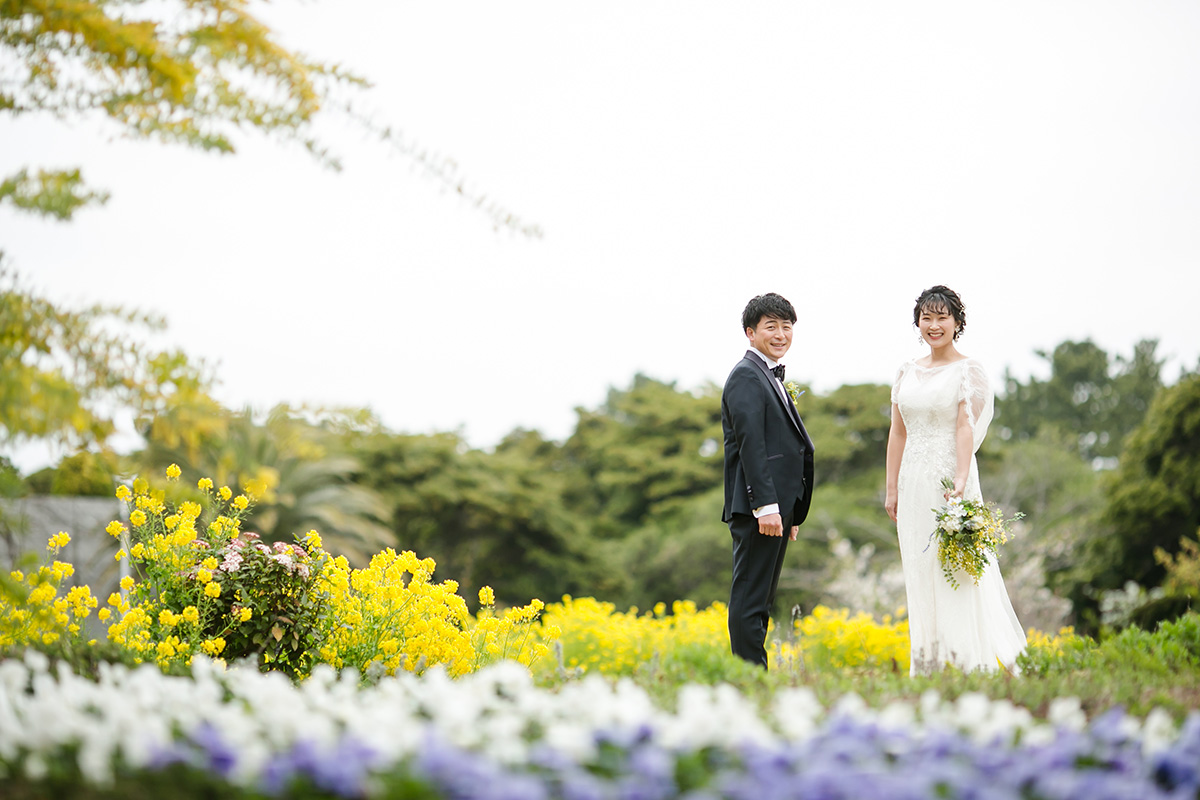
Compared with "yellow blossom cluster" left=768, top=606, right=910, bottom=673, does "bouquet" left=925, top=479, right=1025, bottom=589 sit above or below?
above

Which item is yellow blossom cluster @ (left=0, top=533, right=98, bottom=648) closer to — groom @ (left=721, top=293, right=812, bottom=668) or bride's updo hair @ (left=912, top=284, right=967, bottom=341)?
groom @ (left=721, top=293, right=812, bottom=668)

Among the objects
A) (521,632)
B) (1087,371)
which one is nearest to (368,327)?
(521,632)

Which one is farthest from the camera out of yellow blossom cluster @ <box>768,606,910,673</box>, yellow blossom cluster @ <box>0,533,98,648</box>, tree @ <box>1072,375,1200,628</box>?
tree @ <box>1072,375,1200,628</box>

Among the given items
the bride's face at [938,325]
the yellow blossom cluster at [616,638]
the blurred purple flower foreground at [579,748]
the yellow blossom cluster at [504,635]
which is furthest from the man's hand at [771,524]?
the blurred purple flower foreground at [579,748]

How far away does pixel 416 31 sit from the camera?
5.27m

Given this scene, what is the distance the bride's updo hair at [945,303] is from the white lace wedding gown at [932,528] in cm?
25

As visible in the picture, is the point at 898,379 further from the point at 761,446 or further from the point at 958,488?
the point at 761,446

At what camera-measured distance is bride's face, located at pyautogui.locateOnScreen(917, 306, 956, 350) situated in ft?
15.0

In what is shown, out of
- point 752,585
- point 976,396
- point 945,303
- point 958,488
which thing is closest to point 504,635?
point 752,585

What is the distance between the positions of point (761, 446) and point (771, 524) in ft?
1.31

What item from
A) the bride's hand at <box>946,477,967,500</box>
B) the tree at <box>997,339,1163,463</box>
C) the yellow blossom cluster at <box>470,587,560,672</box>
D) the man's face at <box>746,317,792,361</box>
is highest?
the tree at <box>997,339,1163,463</box>

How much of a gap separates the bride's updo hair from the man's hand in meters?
1.54


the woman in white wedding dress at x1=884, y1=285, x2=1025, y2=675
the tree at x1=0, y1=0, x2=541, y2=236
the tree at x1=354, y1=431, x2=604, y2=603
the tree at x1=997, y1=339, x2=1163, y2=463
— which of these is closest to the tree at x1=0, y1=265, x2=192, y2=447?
the tree at x1=0, y1=0, x2=541, y2=236

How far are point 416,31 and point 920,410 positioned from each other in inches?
153
